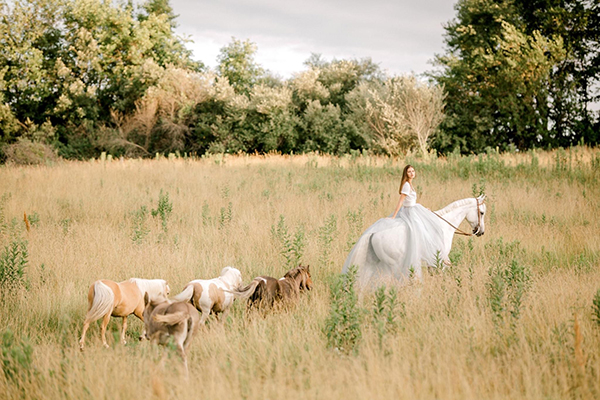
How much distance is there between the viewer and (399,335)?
3697mm

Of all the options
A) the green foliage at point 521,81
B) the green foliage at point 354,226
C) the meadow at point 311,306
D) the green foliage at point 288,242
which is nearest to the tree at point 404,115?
the green foliage at point 521,81

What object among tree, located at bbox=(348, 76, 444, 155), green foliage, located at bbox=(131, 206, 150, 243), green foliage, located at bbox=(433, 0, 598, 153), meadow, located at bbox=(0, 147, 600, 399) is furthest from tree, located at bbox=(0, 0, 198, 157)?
green foliage, located at bbox=(131, 206, 150, 243)

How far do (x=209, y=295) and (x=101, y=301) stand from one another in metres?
0.93

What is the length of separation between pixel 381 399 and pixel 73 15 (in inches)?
1502

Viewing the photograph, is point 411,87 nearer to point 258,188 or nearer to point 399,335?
point 258,188

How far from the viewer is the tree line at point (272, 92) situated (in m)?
24.3

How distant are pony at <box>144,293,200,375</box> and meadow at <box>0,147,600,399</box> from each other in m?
0.14

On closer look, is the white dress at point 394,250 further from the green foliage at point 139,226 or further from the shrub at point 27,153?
the shrub at point 27,153

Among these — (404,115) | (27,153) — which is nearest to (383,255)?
(404,115)

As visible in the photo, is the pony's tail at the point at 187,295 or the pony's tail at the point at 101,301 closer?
the pony's tail at the point at 101,301

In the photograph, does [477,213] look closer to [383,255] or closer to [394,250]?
[394,250]

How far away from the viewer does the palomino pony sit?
3809 millimetres

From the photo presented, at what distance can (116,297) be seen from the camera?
3.87m

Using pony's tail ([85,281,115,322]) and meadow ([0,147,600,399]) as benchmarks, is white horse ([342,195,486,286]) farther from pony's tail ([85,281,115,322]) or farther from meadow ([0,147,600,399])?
pony's tail ([85,281,115,322])
